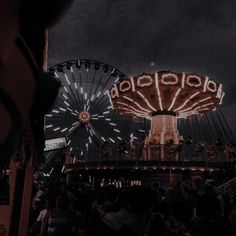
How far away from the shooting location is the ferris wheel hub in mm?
37156

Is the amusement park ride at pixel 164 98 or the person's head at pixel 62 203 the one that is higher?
the amusement park ride at pixel 164 98

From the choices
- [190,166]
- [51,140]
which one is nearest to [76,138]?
[190,166]

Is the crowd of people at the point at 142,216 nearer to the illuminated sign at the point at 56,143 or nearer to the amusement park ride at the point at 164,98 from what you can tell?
the illuminated sign at the point at 56,143

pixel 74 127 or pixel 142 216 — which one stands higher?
pixel 74 127

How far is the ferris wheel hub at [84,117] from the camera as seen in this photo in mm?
37156

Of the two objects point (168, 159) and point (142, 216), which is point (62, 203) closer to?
point (142, 216)

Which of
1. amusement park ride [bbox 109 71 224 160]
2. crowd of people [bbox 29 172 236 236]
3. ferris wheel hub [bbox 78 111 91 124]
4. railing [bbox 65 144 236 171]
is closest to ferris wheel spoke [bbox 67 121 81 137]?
ferris wheel hub [bbox 78 111 91 124]

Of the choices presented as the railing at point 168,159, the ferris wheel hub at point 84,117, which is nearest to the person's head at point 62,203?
the railing at point 168,159

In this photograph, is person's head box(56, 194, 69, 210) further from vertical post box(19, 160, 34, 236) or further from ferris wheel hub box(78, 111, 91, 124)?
ferris wheel hub box(78, 111, 91, 124)

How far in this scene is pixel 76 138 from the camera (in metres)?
37.1

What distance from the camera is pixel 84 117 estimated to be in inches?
1468

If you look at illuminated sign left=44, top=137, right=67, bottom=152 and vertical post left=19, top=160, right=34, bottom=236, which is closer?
vertical post left=19, top=160, right=34, bottom=236

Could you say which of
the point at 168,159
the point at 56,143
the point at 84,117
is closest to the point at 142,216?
the point at 56,143

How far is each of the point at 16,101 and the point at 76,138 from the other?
36.4 m
